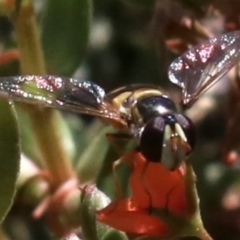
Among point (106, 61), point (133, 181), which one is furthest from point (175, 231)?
point (106, 61)

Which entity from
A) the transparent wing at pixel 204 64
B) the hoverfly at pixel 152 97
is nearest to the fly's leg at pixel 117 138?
the hoverfly at pixel 152 97

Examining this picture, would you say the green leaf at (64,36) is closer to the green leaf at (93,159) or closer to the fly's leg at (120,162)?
the green leaf at (93,159)

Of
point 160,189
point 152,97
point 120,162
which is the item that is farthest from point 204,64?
point 160,189

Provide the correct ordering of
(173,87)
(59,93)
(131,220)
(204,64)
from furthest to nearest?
(173,87) < (204,64) < (59,93) < (131,220)

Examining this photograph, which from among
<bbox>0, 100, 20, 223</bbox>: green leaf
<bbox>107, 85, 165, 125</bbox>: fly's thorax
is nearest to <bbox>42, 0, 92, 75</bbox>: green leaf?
<bbox>107, 85, 165, 125</bbox>: fly's thorax

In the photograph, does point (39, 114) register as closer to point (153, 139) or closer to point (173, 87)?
point (153, 139)
